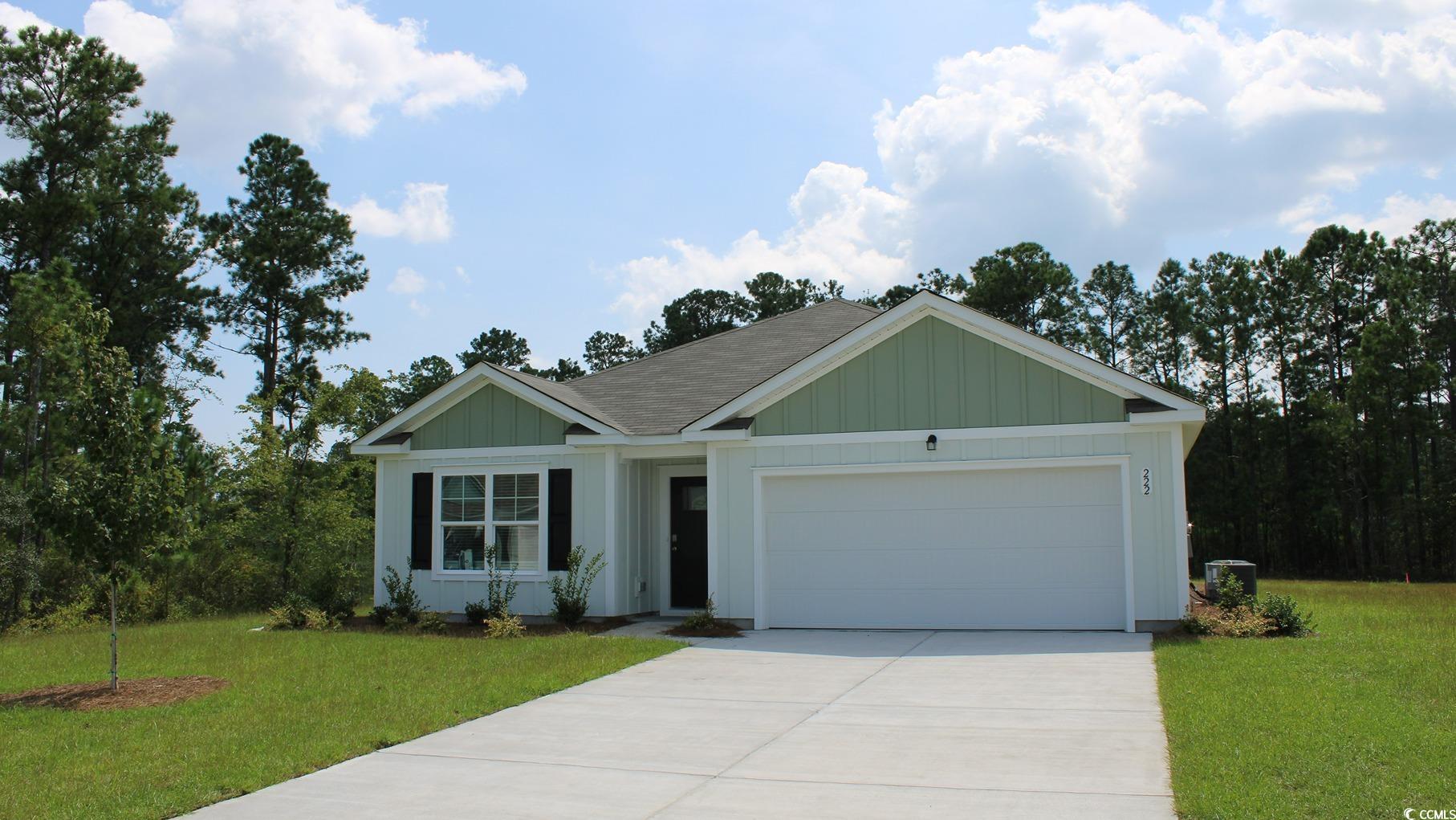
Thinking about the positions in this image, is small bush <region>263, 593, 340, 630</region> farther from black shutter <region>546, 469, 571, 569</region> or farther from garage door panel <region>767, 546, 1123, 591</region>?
garage door panel <region>767, 546, 1123, 591</region>

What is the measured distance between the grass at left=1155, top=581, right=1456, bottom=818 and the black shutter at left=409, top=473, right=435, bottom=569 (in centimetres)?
1000

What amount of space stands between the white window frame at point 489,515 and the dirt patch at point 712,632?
2.57 meters

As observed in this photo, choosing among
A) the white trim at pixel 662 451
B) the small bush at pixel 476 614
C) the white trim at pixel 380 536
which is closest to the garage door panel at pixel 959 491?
the white trim at pixel 662 451

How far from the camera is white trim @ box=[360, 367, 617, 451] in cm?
1498

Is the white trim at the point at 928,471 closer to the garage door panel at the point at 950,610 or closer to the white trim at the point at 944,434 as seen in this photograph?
the garage door panel at the point at 950,610

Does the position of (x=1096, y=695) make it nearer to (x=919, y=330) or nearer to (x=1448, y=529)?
(x=919, y=330)

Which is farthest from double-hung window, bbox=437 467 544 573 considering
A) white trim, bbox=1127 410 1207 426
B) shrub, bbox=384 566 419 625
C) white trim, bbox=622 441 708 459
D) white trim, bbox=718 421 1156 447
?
white trim, bbox=1127 410 1207 426

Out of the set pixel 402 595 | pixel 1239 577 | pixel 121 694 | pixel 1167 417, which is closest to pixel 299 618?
pixel 402 595

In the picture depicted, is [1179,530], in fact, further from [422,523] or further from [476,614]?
[422,523]

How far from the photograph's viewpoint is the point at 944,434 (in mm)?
13188

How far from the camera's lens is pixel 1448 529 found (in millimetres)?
35344

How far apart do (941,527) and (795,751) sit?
265 inches

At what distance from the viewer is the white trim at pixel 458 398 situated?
Answer: 1498cm

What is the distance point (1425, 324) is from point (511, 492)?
3635 cm
